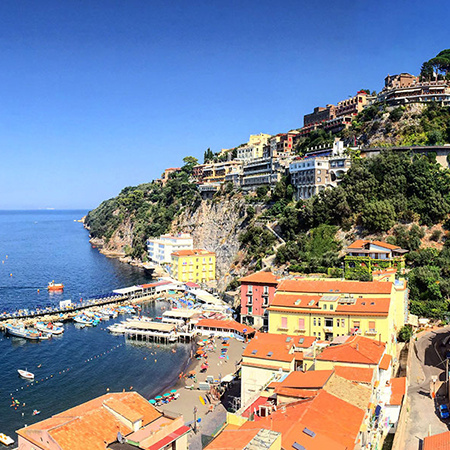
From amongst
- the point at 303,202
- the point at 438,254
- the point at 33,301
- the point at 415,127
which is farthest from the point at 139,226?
the point at 438,254

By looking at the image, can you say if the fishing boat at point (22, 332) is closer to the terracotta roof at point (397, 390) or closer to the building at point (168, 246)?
the terracotta roof at point (397, 390)

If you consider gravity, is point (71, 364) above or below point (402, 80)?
below

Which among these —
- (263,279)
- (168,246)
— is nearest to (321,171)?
(263,279)

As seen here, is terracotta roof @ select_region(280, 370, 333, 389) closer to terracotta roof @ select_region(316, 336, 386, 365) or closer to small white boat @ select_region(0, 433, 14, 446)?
terracotta roof @ select_region(316, 336, 386, 365)

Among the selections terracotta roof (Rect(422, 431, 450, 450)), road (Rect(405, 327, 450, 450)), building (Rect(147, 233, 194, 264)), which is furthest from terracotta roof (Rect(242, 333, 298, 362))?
building (Rect(147, 233, 194, 264))

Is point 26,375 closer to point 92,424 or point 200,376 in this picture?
point 200,376

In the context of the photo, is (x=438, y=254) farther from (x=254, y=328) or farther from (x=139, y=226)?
(x=139, y=226)

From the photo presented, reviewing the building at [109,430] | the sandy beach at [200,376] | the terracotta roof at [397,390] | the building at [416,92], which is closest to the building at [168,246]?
the sandy beach at [200,376]
